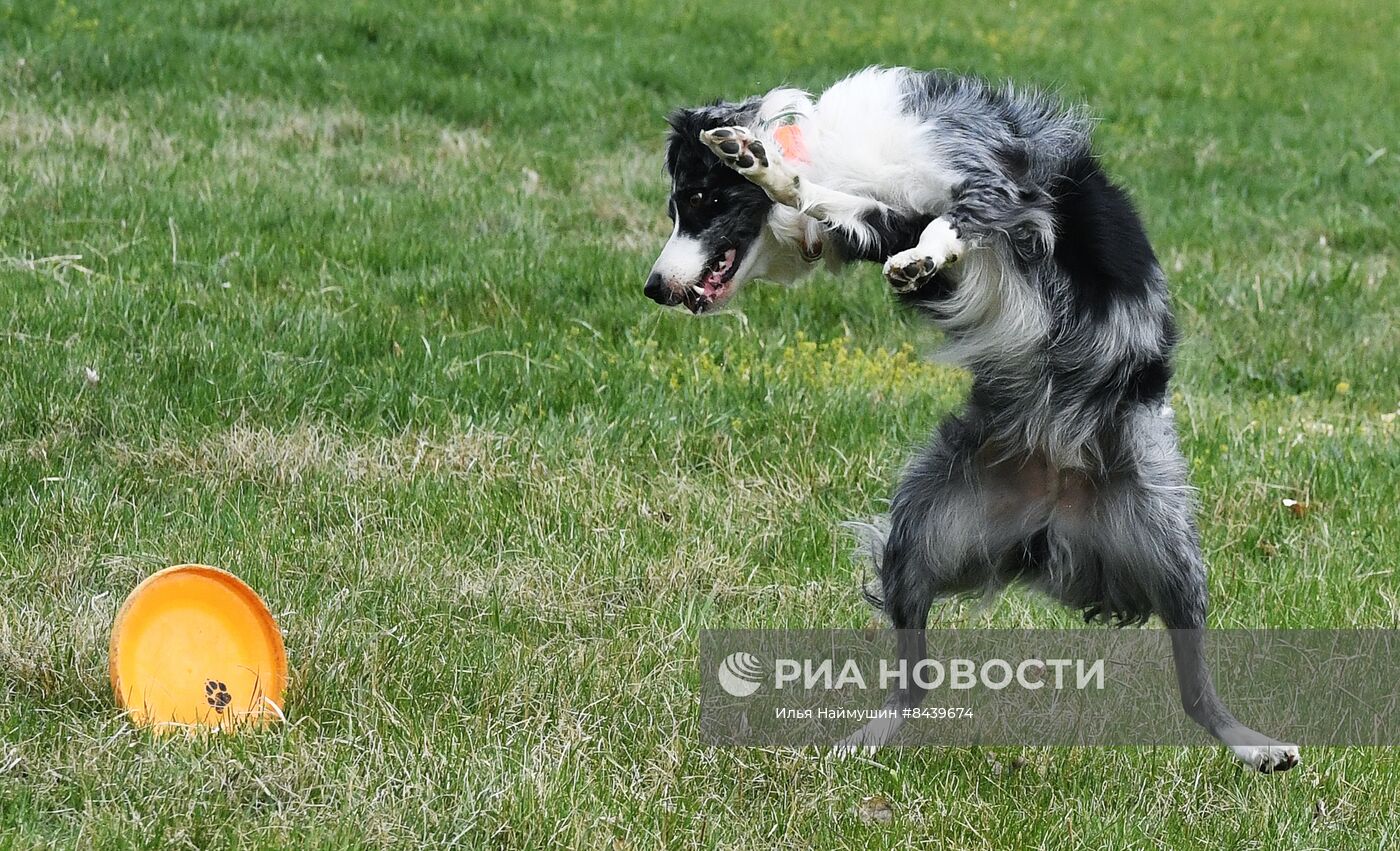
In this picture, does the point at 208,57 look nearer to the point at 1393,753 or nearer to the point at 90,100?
the point at 90,100

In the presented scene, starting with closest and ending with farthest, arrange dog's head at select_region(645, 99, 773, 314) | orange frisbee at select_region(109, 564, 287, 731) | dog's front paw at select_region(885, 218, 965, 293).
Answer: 1. dog's front paw at select_region(885, 218, 965, 293)
2. orange frisbee at select_region(109, 564, 287, 731)
3. dog's head at select_region(645, 99, 773, 314)

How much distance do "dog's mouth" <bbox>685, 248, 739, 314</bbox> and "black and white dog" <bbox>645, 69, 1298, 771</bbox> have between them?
14 cm

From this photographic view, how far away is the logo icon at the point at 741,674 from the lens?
3.94 metres

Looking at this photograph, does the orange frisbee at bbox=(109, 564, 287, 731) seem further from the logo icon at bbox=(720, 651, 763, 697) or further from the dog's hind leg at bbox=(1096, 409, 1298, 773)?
the dog's hind leg at bbox=(1096, 409, 1298, 773)

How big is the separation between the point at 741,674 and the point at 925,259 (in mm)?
1257

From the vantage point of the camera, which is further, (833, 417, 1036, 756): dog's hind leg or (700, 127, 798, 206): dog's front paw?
(833, 417, 1036, 756): dog's hind leg

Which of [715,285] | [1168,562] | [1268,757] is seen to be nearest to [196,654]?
[715,285]

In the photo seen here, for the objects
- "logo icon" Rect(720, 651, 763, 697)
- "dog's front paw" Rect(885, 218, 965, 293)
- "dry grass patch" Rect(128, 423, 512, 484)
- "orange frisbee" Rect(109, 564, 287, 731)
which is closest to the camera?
"dog's front paw" Rect(885, 218, 965, 293)

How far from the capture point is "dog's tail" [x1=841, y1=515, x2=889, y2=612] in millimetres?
3965

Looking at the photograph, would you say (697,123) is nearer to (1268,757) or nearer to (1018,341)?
(1018,341)

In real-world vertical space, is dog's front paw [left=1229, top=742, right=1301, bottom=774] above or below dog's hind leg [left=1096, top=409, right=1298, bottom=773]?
below

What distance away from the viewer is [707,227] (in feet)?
12.7

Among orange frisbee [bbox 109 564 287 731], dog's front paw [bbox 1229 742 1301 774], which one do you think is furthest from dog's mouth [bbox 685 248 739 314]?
dog's front paw [bbox 1229 742 1301 774]

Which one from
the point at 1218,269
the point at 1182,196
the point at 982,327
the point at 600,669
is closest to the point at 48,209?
the point at 600,669
